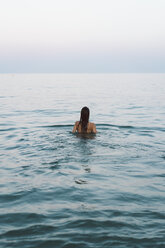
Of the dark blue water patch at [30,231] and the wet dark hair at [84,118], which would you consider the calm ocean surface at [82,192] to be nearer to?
the dark blue water patch at [30,231]

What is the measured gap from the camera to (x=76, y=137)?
39.1ft

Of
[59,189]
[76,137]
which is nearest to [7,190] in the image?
[59,189]

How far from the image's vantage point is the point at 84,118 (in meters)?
11.5

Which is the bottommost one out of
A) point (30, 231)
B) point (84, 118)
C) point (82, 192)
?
point (30, 231)

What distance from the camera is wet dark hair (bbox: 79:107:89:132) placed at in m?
11.1

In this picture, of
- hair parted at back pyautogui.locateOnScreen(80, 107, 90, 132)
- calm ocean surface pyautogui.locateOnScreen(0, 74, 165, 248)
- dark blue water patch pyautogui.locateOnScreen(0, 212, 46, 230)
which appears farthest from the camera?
hair parted at back pyautogui.locateOnScreen(80, 107, 90, 132)

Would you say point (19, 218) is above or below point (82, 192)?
below

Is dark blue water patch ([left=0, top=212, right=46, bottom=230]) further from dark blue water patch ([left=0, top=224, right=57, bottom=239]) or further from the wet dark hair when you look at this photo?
the wet dark hair

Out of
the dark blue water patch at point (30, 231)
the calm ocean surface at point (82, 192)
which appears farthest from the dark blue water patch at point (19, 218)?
the dark blue water patch at point (30, 231)

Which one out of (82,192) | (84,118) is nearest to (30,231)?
(82,192)

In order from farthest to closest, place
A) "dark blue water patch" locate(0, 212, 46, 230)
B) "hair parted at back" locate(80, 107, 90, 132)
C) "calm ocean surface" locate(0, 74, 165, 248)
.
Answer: "hair parted at back" locate(80, 107, 90, 132), "dark blue water patch" locate(0, 212, 46, 230), "calm ocean surface" locate(0, 74, 165, 248)

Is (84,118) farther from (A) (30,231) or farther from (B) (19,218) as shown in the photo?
(A) (30,231)

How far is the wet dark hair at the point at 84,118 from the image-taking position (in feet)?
36.3

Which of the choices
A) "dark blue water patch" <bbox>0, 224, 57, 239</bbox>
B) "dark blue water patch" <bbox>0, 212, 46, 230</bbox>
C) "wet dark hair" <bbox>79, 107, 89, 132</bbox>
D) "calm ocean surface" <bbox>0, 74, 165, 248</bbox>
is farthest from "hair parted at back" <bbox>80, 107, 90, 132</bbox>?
"dark blue water patch" <bbox>0, 224, 57, 239</bbox>
